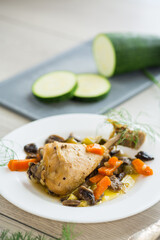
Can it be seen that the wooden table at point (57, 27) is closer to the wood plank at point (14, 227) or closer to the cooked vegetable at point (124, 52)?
the wood plank at point (14, 227)

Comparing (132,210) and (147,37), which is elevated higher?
(147,37)

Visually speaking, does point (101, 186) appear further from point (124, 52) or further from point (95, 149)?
point (124, 52)

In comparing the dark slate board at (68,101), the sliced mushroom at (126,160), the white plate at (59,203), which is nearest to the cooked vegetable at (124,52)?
the dark slate board at (68,101)

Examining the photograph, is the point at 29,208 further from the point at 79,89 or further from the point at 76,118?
the point at 79,89

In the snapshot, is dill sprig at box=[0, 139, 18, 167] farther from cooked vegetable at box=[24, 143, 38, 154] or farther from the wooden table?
the wooden table

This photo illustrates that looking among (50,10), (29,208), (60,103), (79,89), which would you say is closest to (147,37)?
(79,89)

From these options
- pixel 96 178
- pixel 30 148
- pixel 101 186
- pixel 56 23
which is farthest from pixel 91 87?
pixel 56 23
